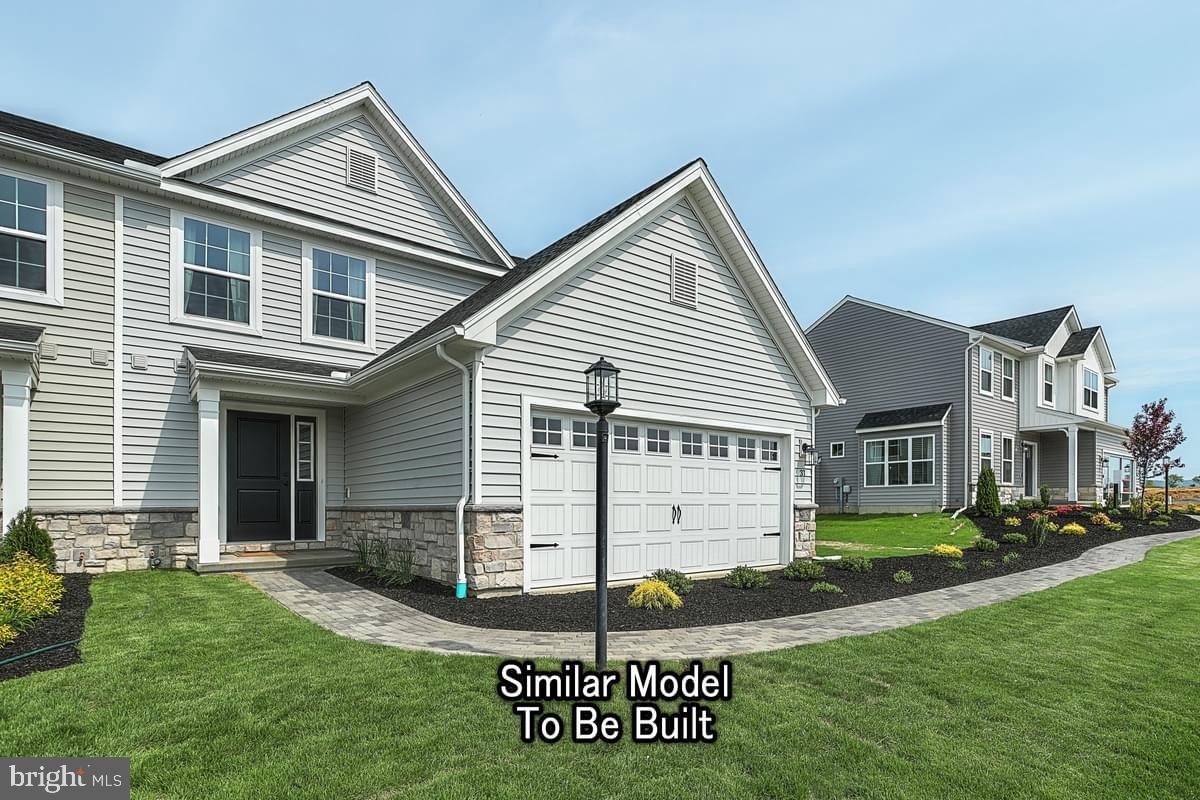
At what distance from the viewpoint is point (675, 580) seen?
953cm

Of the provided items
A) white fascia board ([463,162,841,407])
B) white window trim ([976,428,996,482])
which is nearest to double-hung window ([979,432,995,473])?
white window trim ([976,428,996,482])

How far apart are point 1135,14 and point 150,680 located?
1187cm

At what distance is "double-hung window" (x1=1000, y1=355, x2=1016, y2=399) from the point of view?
2542cm

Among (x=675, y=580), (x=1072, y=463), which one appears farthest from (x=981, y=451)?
(x=675, y=580)

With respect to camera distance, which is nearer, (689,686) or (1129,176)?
(689,686)

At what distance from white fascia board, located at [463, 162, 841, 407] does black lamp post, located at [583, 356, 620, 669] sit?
316 centimetres

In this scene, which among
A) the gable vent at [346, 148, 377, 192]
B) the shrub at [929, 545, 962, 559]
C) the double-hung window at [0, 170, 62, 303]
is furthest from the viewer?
the gable vent at [346, 148, 377, 192]

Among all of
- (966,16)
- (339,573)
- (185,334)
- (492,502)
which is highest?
(966,16)

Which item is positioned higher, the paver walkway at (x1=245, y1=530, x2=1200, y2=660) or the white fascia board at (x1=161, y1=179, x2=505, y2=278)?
the white fascia board at (x1=161, y1=179, x2=505, y2=278)

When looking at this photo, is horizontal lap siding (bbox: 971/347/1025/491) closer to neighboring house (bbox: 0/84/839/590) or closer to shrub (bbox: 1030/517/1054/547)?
shrub (bbox: 1030/517/1054/547)

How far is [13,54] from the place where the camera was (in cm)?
1027

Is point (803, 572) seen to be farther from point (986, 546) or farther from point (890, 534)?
point (890, 534)

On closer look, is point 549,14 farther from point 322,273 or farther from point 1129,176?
point 1129,176

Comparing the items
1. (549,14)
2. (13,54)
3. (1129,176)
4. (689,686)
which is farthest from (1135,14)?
(13,54)
